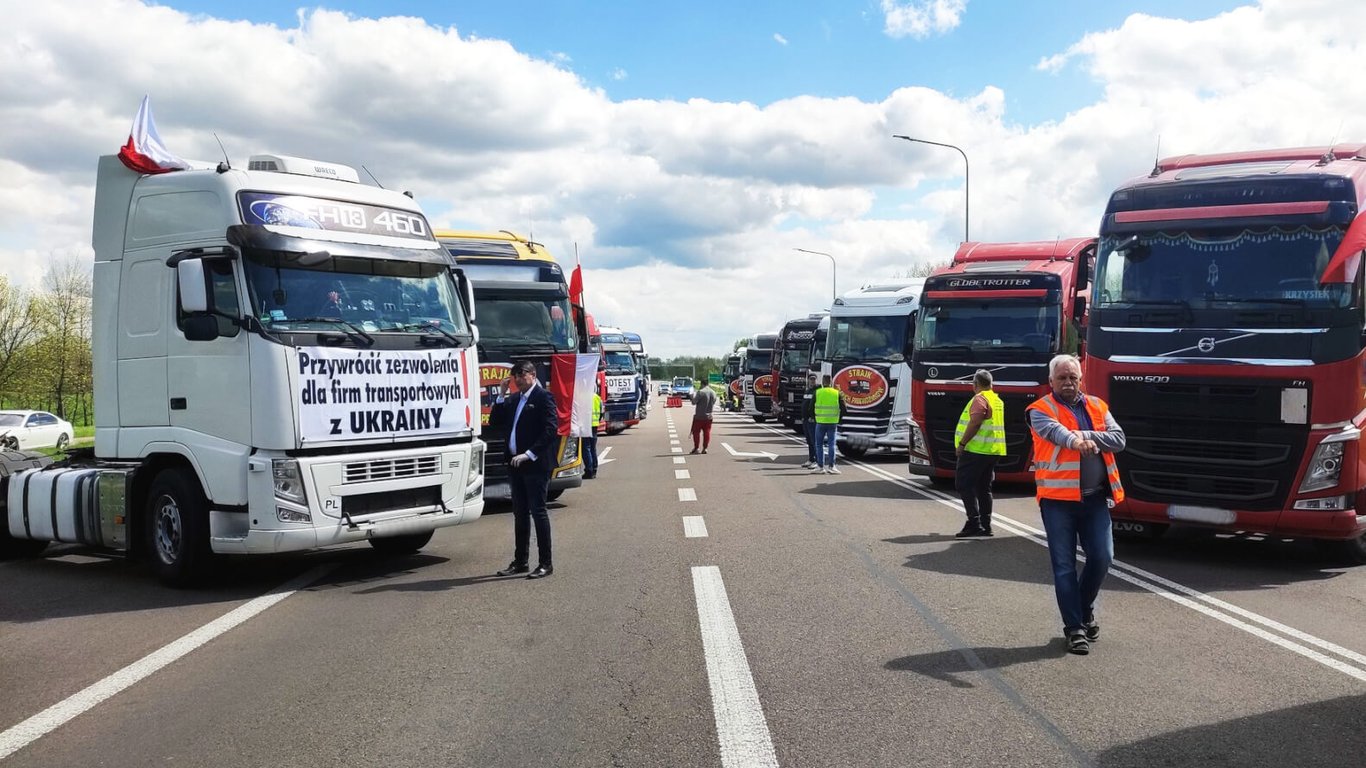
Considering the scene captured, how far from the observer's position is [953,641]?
259 inches

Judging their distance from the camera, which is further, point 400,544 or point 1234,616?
point 400,544

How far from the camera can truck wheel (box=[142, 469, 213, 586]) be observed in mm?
8547

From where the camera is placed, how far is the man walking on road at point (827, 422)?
1950cm

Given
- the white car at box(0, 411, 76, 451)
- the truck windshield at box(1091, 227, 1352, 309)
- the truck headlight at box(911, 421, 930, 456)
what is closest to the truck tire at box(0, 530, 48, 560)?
the truck windshield at box(1091, 227, 1352, 309)

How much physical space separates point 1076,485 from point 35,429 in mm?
40182

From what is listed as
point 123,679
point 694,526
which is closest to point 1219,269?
point 694,526

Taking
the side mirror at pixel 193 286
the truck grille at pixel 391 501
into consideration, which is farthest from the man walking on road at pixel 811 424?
the side mirror at pixel 193 286

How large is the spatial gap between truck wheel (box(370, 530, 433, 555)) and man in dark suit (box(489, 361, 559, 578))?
1.56 meters

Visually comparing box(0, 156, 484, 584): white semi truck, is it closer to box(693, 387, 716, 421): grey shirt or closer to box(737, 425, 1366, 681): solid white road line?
box(737, 425, 1366, 681): solid white road line

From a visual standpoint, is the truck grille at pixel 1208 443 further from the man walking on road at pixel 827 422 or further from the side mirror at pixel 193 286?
the man walking on road at pixel 827 422

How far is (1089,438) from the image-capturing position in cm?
658

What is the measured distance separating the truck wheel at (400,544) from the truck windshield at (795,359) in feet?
78.0

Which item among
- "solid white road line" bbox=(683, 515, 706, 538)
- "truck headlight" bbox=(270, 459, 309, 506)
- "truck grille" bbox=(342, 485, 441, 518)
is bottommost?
"solid white road line" bbox=(683, 515, 706, 538)

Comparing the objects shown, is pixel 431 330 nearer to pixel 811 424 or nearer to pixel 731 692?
pixel 731 692
